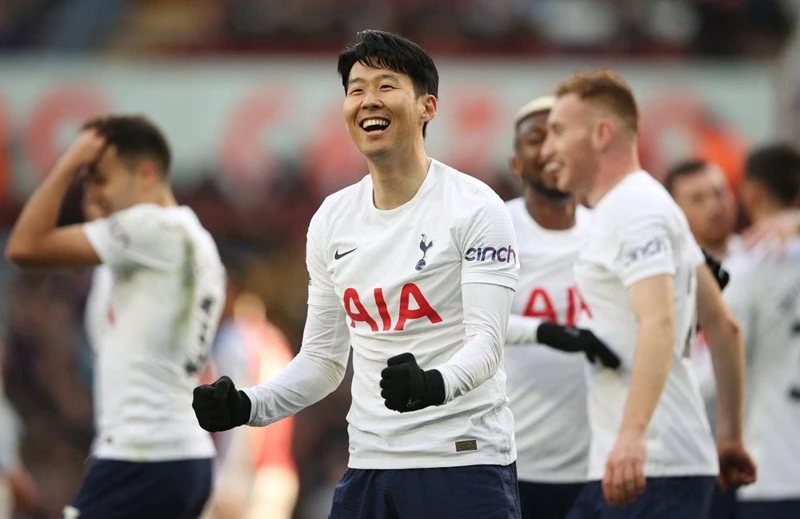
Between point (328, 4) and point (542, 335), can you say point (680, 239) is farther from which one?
point (328, 4)

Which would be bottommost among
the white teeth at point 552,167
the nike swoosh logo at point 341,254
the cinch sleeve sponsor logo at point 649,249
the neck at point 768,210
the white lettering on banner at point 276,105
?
the nike swoosh logo at point 341,254

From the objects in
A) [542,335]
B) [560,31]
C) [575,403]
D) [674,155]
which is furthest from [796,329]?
[560,31]

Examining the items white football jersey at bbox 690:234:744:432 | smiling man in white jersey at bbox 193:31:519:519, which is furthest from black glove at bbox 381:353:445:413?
white football jersey at bbox 690:234:744:432

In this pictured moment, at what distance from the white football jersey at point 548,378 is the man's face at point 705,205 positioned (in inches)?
71.5

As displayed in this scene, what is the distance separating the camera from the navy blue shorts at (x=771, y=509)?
25.2 ft

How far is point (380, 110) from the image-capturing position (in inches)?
189

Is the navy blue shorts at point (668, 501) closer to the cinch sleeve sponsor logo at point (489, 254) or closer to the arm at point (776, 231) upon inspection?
the cinch sleeve sponsor logo at point (489, 254)

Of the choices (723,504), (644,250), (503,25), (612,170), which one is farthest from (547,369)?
(503,25)

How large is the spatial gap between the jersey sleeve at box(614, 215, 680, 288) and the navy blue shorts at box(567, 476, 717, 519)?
76cm

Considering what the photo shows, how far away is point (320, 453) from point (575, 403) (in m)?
8.23

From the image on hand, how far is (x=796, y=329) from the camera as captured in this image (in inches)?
301

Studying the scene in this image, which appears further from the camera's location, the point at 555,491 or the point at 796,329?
the point at 796,329

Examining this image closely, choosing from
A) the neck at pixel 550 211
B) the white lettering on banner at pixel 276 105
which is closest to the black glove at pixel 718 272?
the neck at pixel 550 211

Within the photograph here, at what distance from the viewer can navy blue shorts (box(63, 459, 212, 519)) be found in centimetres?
689
